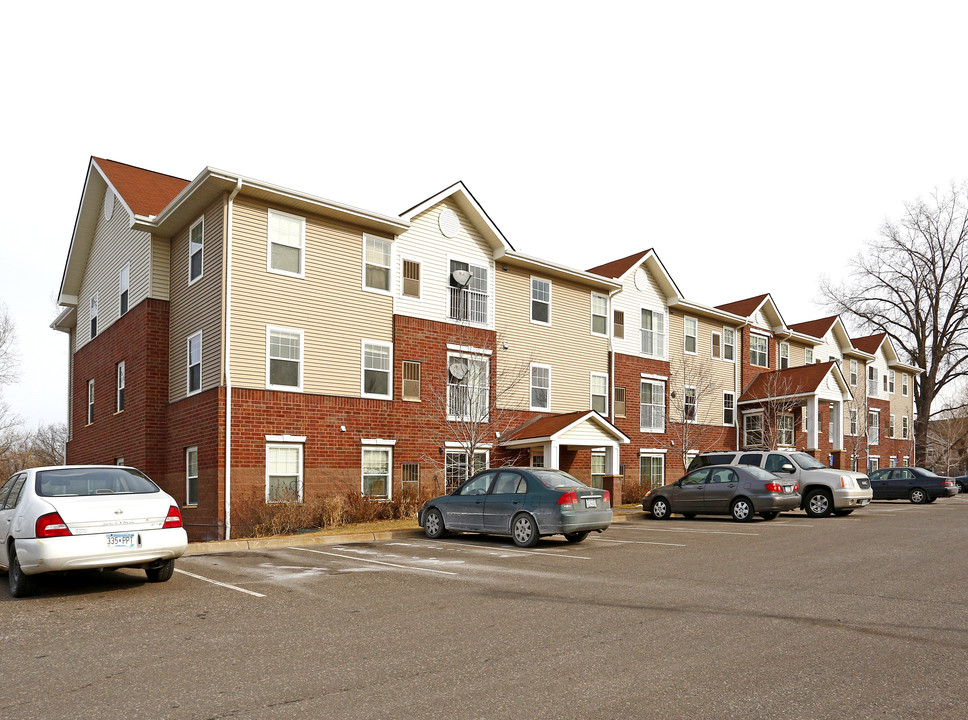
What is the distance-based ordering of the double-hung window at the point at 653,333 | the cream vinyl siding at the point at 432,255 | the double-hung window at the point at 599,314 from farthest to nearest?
the double-hung window at the point at 653,333, the double-hung window at the point at 599,314, the cream vinyl siding at the point at 432,255

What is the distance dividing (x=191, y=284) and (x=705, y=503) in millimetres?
15219

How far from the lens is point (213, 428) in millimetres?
20344

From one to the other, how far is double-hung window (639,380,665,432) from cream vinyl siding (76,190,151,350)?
1920cm

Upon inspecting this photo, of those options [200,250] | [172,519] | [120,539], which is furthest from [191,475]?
[120,539]

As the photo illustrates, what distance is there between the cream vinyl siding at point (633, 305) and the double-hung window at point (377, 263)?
10838 millimetres

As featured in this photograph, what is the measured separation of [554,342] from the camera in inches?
1154

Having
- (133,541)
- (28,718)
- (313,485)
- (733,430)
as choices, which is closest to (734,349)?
(733,430)

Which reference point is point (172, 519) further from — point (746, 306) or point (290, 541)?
point (746, 306)

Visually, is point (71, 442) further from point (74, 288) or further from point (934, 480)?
point (934, 480)

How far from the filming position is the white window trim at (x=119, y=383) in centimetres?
2550

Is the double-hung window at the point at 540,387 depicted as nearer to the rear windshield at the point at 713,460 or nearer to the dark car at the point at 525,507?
the rear windshield at the point at 713,460

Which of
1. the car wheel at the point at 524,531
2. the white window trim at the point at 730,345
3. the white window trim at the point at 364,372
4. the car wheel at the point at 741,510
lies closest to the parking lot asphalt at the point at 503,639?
the car wheel at the point at 524,531

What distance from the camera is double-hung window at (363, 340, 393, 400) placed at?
76.9 feet

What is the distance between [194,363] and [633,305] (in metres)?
17.9
